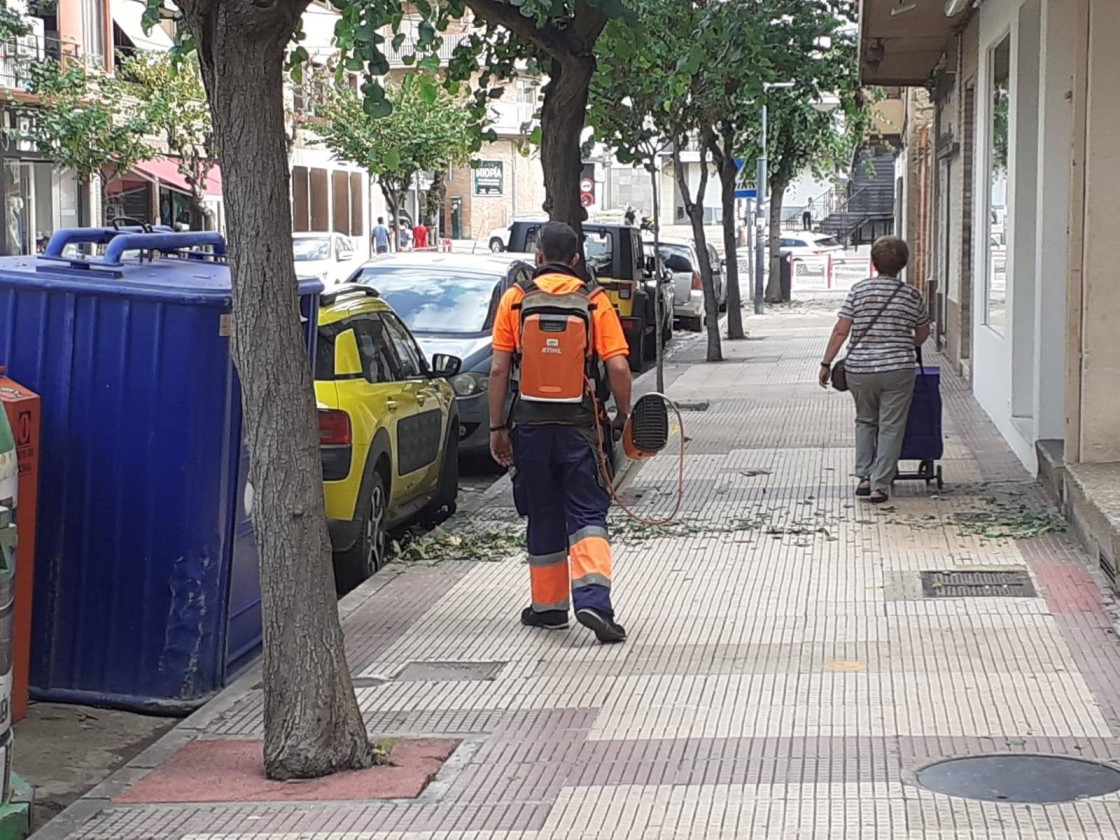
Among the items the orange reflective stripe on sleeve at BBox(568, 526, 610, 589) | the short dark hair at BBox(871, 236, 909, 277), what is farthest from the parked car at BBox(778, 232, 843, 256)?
the orange reflective stripe on sleeve at BBox(568, 526, 610, 589)

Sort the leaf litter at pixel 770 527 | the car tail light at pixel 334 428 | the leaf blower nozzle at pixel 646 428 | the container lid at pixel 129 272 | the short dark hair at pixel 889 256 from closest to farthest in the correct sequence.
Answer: the container lid at pixel 129 272
the leaf blower nozzle at pixel 646 428
the car tail light at pixel 334 428
the leaf litter at pixel 770 527
the short dark hair at pixel 889 256

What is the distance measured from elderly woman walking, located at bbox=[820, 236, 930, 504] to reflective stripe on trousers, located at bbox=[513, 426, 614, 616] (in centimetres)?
352

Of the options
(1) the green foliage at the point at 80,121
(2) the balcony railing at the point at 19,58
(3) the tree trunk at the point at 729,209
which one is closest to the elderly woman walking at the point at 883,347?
(3) the tree trunk at the point at 729,209

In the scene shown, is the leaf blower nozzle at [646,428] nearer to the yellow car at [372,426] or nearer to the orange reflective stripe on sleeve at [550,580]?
the orange reflective stripe on sleeve at [550,580]

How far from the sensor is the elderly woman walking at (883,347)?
36.2 ft

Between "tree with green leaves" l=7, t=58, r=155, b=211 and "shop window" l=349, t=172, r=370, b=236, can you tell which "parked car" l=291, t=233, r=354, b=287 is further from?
"shop window" l=349, t=172, r=370, b=236

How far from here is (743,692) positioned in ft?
22.4

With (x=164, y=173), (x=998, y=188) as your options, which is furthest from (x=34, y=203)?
(x=998, y=188)

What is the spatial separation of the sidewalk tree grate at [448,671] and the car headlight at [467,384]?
6.17 metres

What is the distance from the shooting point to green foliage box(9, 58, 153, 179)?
3681 cm

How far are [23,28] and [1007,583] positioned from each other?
62.1ft

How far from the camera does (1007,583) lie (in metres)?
8.73

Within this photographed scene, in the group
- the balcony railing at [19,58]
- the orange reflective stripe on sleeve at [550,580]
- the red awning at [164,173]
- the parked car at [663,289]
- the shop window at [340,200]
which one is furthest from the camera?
the shop window at [340,200]

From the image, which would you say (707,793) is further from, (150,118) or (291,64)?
(150,118)
